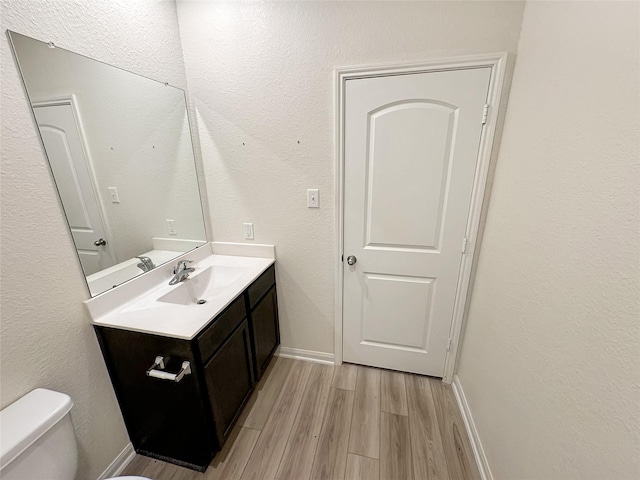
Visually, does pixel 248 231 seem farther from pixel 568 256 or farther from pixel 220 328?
pixel 568 256

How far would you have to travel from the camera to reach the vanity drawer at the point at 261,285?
1.55 metres

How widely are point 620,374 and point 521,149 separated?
0.90m

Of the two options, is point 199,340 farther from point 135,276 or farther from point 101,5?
point 101,5

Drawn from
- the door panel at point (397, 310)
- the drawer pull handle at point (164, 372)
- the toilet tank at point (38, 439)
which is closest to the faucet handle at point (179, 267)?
the drawer pull handle at point (164, 372)

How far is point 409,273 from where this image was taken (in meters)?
1.66

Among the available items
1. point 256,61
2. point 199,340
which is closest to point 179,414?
point 199,340

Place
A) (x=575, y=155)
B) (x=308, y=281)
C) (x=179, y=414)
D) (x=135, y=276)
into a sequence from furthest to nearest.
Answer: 1. (x=308, y=281)
2. (x=135, y=276)
3. (x=179, y=414)
4. (x=575, y=155)

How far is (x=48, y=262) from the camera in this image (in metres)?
0.98

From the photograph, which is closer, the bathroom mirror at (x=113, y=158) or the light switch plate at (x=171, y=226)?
the bathroom mirror at (x=113, y=158)

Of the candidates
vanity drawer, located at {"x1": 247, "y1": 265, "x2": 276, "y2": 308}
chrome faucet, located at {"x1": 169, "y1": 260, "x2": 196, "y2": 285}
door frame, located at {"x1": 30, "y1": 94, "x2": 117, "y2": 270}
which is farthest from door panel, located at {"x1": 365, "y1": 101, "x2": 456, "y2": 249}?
door frame, located at {"x1": 30, "y1": 94, "x2": 117, "y2": 270}

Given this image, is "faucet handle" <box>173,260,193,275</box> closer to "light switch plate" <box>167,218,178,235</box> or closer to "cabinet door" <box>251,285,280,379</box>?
"light switch plate" <box>167,218,178,235</box>

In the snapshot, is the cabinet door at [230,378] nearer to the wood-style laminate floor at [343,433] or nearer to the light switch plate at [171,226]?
the wood-style laminate floor at [343,433]

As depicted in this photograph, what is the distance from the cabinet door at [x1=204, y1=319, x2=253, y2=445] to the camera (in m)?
1.24

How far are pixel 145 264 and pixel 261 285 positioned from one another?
25.7 inches
